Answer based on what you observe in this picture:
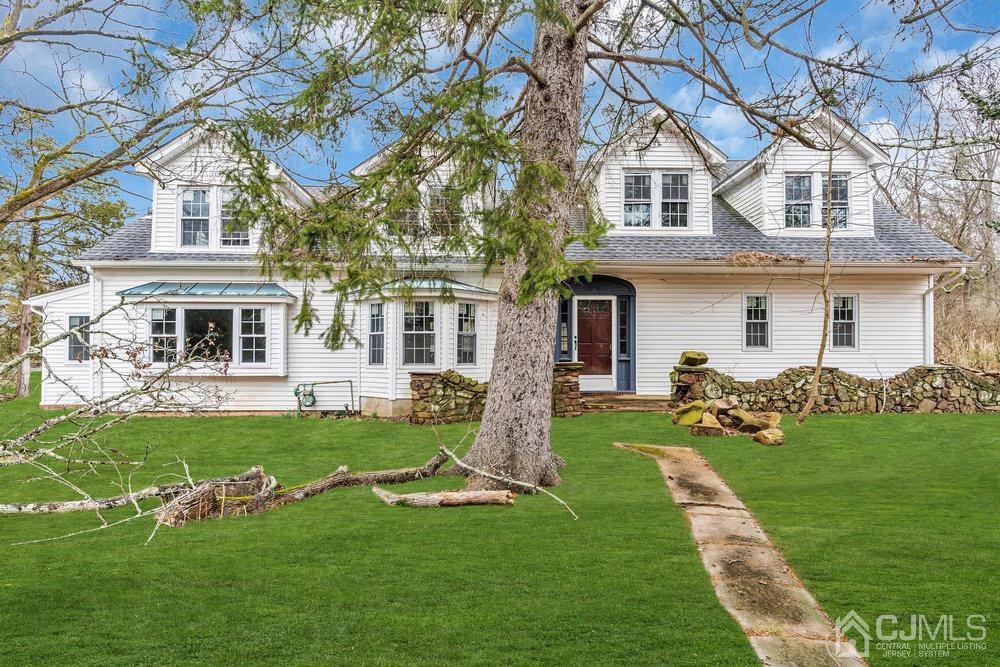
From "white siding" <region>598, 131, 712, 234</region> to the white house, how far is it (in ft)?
0.11

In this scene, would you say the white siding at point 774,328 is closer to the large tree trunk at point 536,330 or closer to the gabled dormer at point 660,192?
the gabled dormer at point 660,192

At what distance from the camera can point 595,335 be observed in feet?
50.8

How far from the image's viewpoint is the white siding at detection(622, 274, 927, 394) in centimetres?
1525

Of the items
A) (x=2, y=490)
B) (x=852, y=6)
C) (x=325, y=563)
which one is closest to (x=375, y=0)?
(x=852, y=6)

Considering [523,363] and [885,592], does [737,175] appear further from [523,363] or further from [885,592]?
[885,592]

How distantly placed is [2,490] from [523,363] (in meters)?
6.75

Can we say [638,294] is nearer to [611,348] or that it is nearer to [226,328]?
[611,348]

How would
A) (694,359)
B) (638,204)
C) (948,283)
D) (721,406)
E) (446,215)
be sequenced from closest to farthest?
(446,215) < (721,406) < (694,359) < (948,283) < (638,204)

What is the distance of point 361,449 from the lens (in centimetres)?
1059

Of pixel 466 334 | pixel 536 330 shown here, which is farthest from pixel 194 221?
pixel 536 330

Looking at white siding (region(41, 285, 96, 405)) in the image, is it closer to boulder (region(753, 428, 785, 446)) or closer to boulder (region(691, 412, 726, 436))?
boulder (region(691, 412, 726, 436))

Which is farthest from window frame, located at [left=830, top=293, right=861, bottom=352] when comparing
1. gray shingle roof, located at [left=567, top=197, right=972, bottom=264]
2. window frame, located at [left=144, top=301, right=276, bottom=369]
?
window frame, located at [left=144, top=301, right=276, bottom=369]

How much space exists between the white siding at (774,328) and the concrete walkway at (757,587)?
26.7 feet

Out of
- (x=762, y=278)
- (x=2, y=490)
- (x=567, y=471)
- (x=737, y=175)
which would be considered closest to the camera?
(x=2, y=490)
